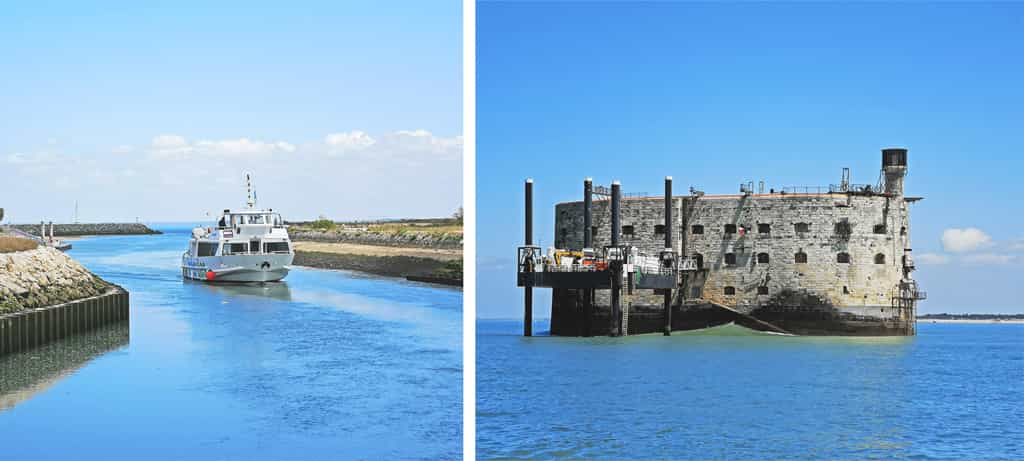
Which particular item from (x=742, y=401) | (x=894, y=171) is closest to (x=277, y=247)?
(x=894, y=171)

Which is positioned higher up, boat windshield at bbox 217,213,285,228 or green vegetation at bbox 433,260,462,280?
boat windshield at bbox 217,213,285,228

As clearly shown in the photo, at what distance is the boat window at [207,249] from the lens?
24812 millimetres

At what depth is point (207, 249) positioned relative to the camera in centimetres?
2500

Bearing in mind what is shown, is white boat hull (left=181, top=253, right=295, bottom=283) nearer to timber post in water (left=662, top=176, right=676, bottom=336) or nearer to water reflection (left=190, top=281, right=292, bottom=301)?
water reflection (left=190, top=281, right=292, bottom=301)

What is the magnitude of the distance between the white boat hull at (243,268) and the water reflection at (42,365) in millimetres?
9316

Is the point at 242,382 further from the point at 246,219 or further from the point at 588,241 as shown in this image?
Answer: the point at 246,219

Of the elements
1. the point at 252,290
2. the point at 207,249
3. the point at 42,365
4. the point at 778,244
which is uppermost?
the point at 778,244

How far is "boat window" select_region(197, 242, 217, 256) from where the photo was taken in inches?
977

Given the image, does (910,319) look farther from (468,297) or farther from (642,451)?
(468,297)

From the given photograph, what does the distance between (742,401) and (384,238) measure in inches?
679

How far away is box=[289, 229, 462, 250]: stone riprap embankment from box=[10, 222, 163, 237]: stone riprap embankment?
4.25 metres

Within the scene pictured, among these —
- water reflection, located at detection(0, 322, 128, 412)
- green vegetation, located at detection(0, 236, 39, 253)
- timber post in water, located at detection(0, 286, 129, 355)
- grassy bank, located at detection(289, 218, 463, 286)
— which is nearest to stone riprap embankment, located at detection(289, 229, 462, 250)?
grassy bank, located at detection(289, 218, 463, 286)

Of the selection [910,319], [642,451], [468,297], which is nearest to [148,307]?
[642,451]

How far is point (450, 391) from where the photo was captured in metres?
13.4
